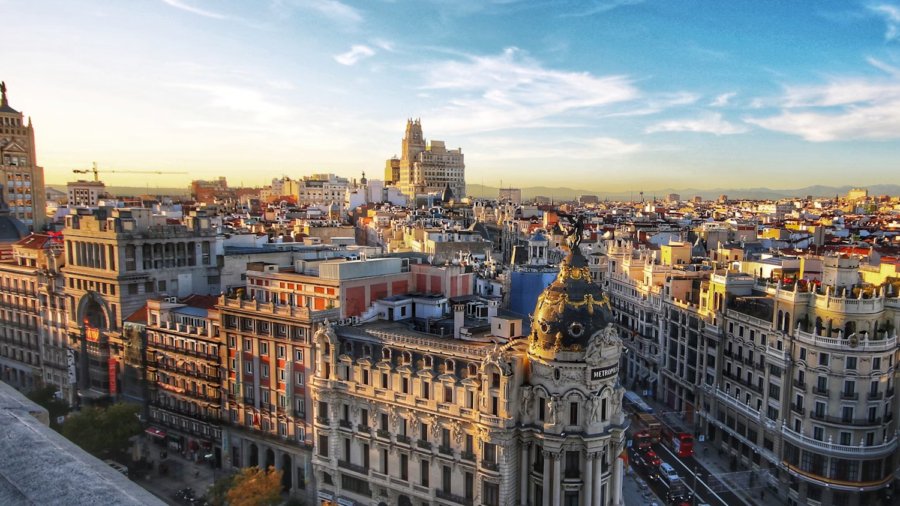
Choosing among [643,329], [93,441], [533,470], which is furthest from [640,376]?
[93,441]

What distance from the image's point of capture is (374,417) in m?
65.4

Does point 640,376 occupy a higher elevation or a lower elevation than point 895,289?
lower

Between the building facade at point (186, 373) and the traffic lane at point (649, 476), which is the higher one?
the building facade at point (186, 373)

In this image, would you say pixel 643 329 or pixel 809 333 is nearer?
pixel 809 333

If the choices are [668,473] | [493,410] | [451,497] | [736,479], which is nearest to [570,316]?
[493,410]

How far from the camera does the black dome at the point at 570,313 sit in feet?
189

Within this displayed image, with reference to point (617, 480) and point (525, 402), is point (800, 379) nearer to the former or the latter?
point (617, 480)

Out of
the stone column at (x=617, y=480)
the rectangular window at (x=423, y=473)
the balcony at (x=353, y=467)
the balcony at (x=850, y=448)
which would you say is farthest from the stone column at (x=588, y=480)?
the balcony at (x=850, y=448)

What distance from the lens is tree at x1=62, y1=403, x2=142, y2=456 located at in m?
73.8

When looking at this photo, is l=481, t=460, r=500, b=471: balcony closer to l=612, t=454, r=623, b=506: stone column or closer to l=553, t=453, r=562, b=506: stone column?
l=553, t=453, r=562, b=506: stone column

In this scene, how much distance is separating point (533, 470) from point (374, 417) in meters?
16.3

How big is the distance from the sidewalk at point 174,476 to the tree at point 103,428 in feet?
15.5

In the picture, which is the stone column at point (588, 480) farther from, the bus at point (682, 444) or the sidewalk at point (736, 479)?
the bus at point (682, 444)

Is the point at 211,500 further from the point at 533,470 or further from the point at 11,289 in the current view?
the point at 11,289
